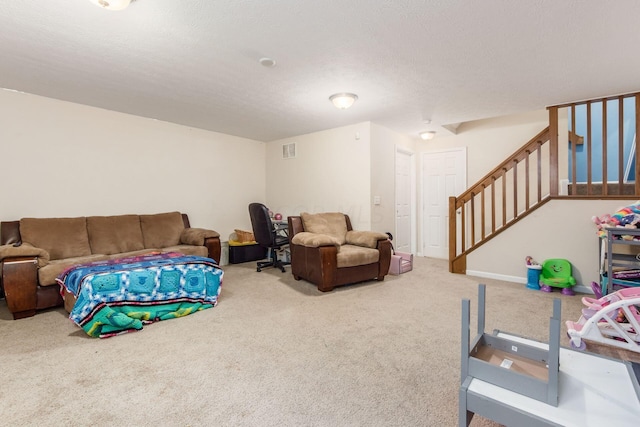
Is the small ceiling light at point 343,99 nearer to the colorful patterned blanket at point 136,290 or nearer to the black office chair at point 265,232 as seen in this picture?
the black office chair at point 265,232

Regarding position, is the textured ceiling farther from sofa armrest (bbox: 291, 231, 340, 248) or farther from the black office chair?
sofa armrest (bbox: 291, 231, 340, 248)

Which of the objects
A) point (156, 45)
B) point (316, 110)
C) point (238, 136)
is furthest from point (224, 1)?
point (238, 136)

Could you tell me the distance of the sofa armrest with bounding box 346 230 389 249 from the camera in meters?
3.84

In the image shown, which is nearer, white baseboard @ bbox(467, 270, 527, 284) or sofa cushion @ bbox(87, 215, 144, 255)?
sofa cushion @ bbox(87, 215, 144, 255)

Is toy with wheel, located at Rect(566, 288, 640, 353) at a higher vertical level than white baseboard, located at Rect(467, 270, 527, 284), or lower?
higher

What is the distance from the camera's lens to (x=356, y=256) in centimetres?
360

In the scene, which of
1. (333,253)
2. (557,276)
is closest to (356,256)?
(333,253)

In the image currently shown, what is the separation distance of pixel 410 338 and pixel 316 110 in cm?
293

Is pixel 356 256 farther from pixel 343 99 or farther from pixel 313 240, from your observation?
pixel 343 99

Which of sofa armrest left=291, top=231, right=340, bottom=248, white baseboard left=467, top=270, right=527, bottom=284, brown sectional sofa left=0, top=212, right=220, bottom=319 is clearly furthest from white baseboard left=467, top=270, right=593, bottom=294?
brown sectional sofa left=0, top=212, right=220, bottom=319

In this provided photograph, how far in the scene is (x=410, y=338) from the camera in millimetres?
2266

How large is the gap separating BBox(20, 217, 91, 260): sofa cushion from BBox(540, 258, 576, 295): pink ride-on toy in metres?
5.43

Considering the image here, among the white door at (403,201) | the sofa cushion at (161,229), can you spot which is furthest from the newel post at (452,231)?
the sofa cushion at (161,229)

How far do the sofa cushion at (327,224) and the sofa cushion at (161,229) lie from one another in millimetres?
1864
